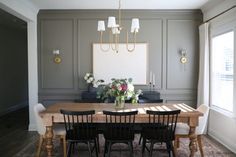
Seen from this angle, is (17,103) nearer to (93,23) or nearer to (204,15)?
(93,23)

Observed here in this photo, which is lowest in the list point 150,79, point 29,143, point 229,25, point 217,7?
point 29,143

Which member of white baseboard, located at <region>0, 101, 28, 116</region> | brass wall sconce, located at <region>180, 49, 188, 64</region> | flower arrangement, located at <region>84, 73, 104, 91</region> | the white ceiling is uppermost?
the white ceiling

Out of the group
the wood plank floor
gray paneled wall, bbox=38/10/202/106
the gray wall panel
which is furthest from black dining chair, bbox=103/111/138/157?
the gray wall panel

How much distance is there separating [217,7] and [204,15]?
715mm

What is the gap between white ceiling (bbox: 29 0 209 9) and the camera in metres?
4.91

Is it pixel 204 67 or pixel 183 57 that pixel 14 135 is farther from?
pixel 204 67

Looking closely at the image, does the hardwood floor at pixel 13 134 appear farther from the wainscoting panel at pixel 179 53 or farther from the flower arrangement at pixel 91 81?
the wainscoting panel at pixel 179 53

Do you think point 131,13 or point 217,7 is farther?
point 131,13

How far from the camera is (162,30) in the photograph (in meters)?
5.62

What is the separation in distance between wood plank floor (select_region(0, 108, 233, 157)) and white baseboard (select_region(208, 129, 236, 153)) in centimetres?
8

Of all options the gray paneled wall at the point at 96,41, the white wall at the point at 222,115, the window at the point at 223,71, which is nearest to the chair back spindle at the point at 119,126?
the white wall at the point at 222,115

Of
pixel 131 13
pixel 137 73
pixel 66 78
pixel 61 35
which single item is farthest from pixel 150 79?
pixel 61 35

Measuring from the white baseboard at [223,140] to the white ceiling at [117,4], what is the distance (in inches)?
105

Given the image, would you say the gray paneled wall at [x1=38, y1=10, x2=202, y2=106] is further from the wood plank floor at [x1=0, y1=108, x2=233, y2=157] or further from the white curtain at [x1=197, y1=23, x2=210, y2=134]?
the wood plank floor at [x1=0, y1=108, x2=233, y2=157]
